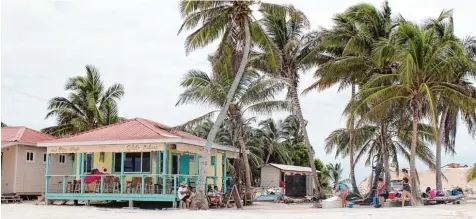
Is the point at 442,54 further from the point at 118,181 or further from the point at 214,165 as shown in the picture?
the point at 118,181

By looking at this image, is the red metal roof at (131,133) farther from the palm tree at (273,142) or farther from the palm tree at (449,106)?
the palm tree at (273,142)

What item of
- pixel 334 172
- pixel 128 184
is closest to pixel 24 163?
pixel 128 184

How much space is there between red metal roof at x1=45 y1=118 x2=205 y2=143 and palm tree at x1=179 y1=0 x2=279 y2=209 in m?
2.00

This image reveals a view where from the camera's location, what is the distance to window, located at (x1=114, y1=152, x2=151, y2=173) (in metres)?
20.9

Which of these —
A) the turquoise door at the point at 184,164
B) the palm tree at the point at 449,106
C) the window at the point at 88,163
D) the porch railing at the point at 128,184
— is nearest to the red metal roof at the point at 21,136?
the window at the point at 88,163

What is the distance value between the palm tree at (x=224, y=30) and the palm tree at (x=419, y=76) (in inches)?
192

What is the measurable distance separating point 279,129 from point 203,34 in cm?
2853

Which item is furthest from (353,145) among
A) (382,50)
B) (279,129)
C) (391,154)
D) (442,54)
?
(279,129)

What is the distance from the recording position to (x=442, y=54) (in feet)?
64.7

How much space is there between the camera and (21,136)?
77.9 feet

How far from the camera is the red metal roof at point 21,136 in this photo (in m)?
23.1

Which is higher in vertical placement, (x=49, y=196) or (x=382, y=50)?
(x=382, y=50)

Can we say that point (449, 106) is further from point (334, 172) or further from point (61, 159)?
point (334, 172)

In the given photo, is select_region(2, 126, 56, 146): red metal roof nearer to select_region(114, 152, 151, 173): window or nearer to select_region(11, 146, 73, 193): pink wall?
select_region(11, 146, 73, 193): pink wall
